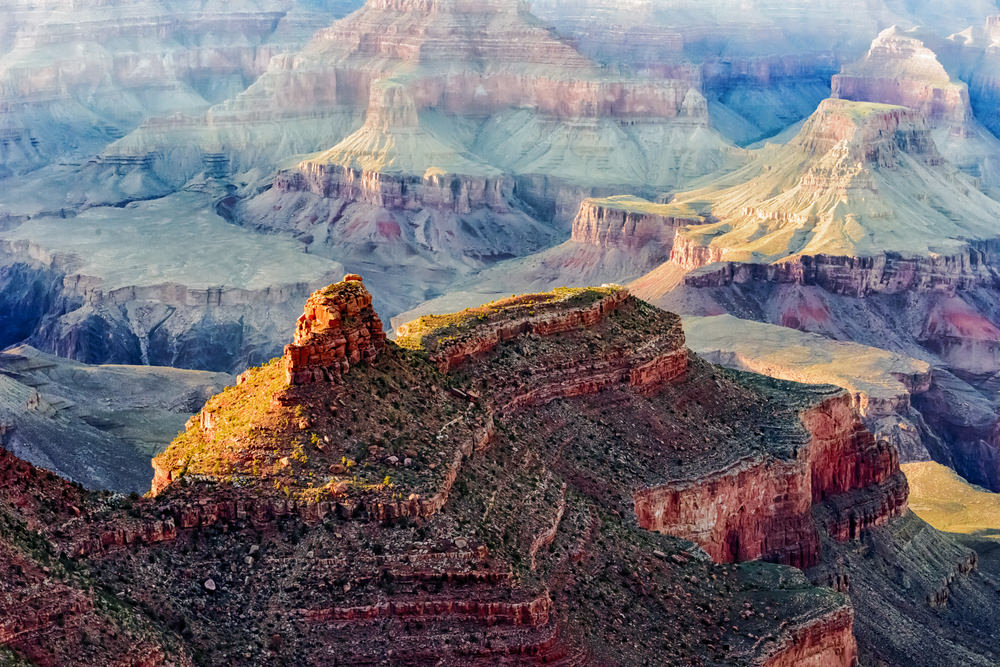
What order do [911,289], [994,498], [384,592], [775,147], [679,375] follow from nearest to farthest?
[384,592]
[679,375]
[994,498]
[911,289]
[775,147]

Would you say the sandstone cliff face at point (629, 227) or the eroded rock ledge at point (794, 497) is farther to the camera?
the sandstone cliff face at point (629, 227)

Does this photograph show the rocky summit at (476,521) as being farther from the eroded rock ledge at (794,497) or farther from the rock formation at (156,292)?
the rock formation at (156,292)

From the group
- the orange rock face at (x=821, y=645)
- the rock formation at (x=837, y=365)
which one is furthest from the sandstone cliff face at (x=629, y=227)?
the orange rock face at (x=821, y=645)

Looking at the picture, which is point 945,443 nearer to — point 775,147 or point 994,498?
point 994,498

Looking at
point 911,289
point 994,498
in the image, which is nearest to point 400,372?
point 994,498

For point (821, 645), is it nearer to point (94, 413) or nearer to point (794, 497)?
point (794, 497)
